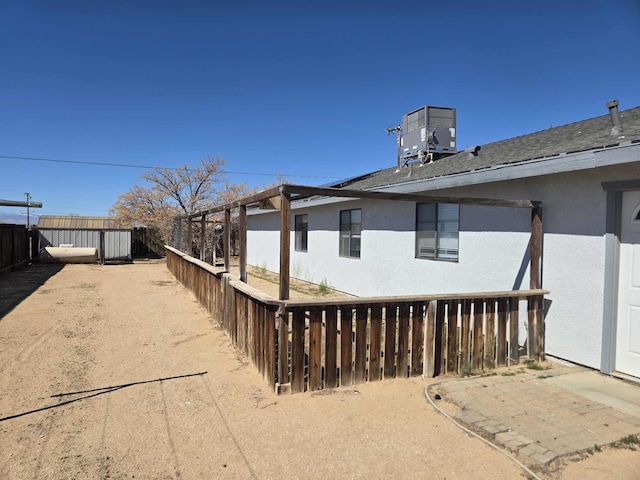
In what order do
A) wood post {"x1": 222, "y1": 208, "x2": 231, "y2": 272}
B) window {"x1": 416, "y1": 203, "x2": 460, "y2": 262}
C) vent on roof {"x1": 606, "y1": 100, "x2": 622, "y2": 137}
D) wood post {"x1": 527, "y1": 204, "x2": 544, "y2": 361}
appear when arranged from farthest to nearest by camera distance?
wood post {"x1": 222, "y1": 208, "x2": 231, "y2": 272}
window {"x1": 416, "y1": 203, "x2": 460, "y2": 262}
wood post {"x1": 527, "y1": 204, "x2": 544, "y2": 361}
vent on roof {"x1": 606, "y1": 100, "x2": 622, "y2": 137}

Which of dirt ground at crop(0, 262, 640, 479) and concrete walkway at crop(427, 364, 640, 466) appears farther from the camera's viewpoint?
concrete walkway at crop(427, 364, 640, 466)

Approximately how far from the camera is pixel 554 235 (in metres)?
5.14

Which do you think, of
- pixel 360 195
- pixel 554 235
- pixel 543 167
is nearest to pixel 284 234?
pixel 360 195

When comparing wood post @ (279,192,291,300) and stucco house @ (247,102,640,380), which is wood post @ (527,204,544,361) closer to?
stucco house @ (247,102,640,380)

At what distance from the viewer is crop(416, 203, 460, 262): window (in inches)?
272

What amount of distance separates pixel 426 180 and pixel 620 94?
21.1ft

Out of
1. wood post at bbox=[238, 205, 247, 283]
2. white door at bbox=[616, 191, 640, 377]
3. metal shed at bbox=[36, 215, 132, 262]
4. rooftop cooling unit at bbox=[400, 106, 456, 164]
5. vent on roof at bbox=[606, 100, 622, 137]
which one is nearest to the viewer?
white door at bbox=[616, 191, 640, 377]

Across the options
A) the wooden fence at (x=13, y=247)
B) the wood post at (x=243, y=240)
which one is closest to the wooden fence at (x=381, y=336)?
the wood post at (x=243, y=240)

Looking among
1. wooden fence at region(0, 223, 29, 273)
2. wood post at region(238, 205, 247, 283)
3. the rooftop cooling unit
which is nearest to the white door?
wood post at region(238, 205, 247, 283)

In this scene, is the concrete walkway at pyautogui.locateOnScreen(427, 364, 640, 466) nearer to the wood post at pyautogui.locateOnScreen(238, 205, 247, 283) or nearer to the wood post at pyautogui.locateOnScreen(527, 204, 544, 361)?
the wood post at pyautogui.locateOnScreen(527, 204, 544, 361)

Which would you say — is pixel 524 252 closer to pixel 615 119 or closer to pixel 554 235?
pixel 554 235

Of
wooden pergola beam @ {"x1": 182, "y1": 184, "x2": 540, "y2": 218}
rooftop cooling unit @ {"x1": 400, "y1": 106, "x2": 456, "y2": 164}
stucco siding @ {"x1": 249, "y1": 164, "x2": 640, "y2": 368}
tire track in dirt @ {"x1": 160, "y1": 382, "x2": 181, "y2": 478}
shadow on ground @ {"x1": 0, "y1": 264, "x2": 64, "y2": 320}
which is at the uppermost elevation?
rooftop cooling unit @ {"x1": 400, "y1": 106, "x2": 456, "y2": 164}

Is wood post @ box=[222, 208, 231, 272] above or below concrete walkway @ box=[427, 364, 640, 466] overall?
above

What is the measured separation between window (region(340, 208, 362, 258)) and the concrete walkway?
5.68 meters
